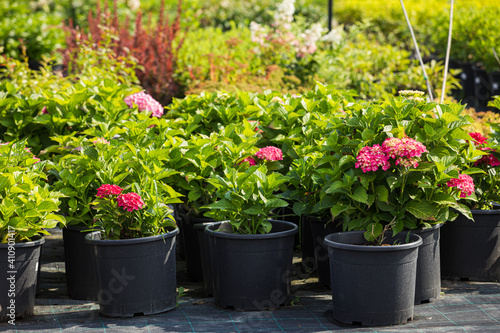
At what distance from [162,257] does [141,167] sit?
20.1 inches

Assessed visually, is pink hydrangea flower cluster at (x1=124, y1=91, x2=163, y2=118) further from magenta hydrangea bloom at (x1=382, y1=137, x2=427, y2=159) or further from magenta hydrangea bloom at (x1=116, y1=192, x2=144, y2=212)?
magenta hydrangea bloom at (x1=382, y1=137, x2=427, y2=159)

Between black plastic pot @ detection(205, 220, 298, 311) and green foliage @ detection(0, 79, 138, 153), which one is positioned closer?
black plastic pot @ detection(205, 220, 298, 311)

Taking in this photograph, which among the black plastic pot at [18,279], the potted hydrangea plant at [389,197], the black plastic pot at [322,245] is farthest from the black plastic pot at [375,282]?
the black plastic pot at [18,279]

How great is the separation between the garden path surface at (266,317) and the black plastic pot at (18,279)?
7 centimetres

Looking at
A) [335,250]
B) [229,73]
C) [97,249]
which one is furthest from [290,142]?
[229,73]

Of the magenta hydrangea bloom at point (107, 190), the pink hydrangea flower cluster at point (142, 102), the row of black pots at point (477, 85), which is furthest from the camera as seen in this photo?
the row of black pots at point (477, 85)

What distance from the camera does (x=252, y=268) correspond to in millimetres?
3422

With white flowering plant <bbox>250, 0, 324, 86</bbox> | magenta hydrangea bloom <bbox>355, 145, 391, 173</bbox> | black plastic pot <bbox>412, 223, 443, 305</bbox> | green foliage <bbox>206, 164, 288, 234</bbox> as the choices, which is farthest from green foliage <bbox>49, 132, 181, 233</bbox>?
white flowering plant <bbox>250, 0, 324, 86</bbox>

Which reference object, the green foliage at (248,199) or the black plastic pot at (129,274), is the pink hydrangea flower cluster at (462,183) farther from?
the black plastic pot at (129,274)

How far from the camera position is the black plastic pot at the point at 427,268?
355 cm

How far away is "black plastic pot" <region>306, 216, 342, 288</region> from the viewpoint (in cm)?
383

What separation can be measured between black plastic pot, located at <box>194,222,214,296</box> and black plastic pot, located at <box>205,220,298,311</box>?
0.24 meters

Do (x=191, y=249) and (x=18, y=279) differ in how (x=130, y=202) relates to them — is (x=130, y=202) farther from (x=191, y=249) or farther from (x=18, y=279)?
(x=191, y=249)

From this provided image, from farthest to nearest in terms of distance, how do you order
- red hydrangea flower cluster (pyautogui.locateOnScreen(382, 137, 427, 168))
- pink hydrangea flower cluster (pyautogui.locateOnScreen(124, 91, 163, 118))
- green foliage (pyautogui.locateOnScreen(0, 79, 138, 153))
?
pink hydrangea flower cluster (pyautogui.locateOnScreen(124, 91, 163, 118)) → green foliage (pyautogui.locateOnScreen(0, 79, 138, 153)) → red hydrangea flower cluster (pyautogui.locateOnScreen(382, 137, 427, 168))
